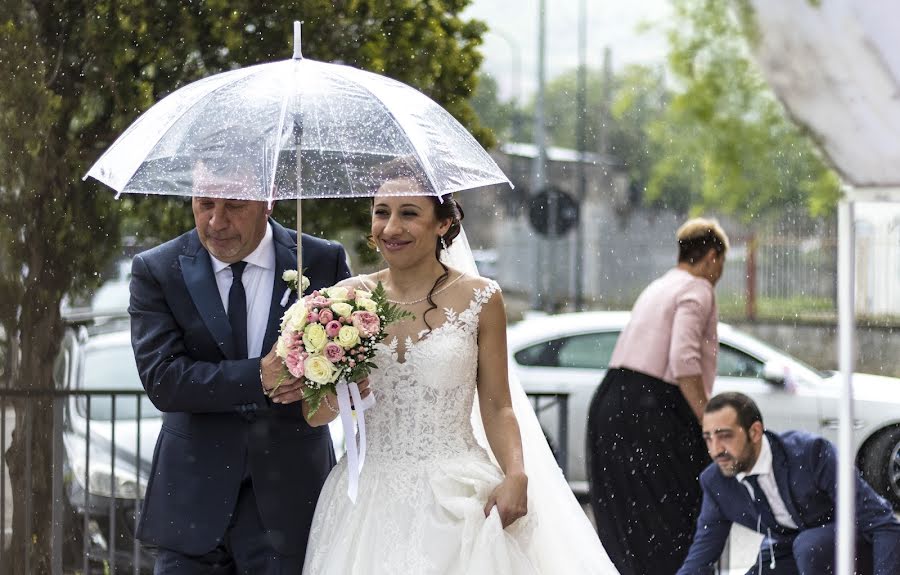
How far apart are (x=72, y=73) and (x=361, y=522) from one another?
3014 millimetres

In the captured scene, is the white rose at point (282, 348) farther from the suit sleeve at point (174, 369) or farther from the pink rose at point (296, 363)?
the suit sleeve at point (174, 369)

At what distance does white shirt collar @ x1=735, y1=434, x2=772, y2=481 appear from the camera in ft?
15.9

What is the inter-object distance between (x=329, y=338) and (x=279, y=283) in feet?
1.70

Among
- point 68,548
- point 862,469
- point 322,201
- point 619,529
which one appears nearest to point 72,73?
point 322,201

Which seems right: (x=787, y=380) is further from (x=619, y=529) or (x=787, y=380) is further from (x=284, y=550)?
(x=284, y=550)

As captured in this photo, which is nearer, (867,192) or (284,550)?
(867,192)

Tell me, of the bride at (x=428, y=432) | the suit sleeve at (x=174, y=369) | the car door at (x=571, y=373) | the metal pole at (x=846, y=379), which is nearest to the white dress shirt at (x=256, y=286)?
the suit sleeve at (x=174, y=369)

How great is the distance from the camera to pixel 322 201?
18.7ft

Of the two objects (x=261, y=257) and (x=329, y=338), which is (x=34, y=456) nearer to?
(x=261, y=257)

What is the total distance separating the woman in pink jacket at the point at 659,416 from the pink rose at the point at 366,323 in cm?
250

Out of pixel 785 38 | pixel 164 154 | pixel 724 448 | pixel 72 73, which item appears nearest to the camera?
pixel 785 38

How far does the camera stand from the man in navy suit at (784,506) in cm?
482

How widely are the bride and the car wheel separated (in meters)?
2.24

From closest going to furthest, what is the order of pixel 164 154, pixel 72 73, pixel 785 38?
pixel 785 38, pixel 164 154, pixel 72 73
